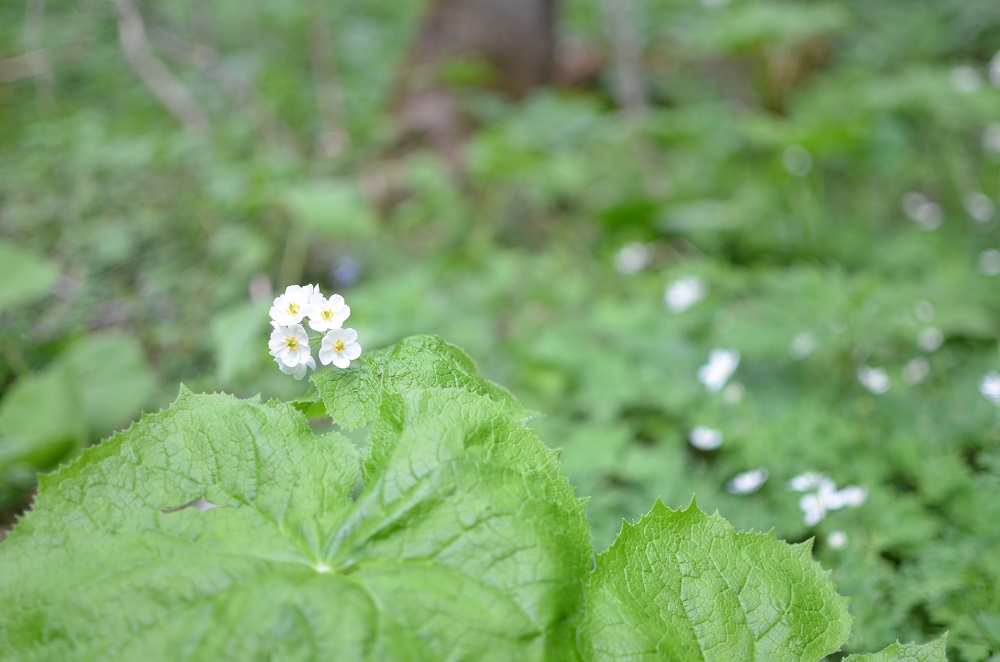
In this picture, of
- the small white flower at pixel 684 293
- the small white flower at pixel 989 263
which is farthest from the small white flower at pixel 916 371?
the small white flower at pixel 684 293

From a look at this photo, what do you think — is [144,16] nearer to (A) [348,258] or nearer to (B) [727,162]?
(A) [348,258]

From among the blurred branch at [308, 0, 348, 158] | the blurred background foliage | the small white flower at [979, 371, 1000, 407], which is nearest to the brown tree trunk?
the blurred background foliage

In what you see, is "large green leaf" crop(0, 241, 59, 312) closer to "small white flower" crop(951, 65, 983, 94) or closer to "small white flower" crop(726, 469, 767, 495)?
"small white flower" crop(726, 469, 767, 495)

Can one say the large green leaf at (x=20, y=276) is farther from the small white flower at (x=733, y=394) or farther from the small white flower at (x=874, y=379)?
the small white flower at (x=874, y=379)

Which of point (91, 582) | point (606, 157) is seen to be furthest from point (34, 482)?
point (606, 157)

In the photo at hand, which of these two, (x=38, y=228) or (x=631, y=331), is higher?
(x=38, y=228)

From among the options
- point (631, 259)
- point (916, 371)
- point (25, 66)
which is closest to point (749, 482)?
point (916, 371)
